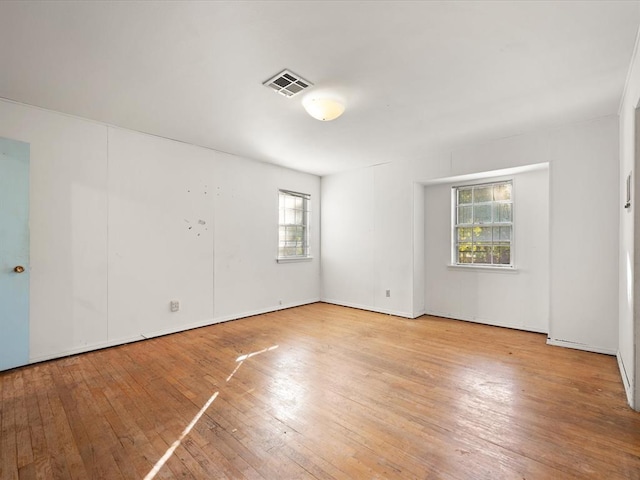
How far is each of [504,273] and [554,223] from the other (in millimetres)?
1074

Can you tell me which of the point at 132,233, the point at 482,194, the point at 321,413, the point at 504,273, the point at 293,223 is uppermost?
the point at 482,194

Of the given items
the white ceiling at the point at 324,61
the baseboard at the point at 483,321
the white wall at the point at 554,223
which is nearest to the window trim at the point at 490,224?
the white wall at the point at 554,223

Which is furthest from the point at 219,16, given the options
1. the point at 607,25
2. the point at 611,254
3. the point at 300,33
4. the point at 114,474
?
the point at 611,254

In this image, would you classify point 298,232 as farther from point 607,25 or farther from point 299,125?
point 607,25

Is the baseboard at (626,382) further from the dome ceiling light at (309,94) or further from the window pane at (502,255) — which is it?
the dome ceiling light at (309,94)

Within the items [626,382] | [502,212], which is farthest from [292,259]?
[626,382]

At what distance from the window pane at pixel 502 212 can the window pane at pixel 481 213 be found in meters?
0.09

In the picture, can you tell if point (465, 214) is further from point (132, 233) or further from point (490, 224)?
point (132, 233)

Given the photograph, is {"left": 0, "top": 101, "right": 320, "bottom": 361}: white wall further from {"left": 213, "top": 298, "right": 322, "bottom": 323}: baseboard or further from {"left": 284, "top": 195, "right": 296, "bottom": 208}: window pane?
{"left": 284, "top": 195, "right": 296, "bottom": 208}: window pane

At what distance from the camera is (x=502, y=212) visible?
4.54m

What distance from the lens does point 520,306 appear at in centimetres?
434

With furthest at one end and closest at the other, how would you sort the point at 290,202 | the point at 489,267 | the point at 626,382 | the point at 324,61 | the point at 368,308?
the point at 290,202 → the point at 368,308 → the point at 489,267 → the point at 626,382 → the point at 324,61

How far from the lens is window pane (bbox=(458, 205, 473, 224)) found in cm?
488

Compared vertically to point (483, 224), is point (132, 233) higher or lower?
lower
